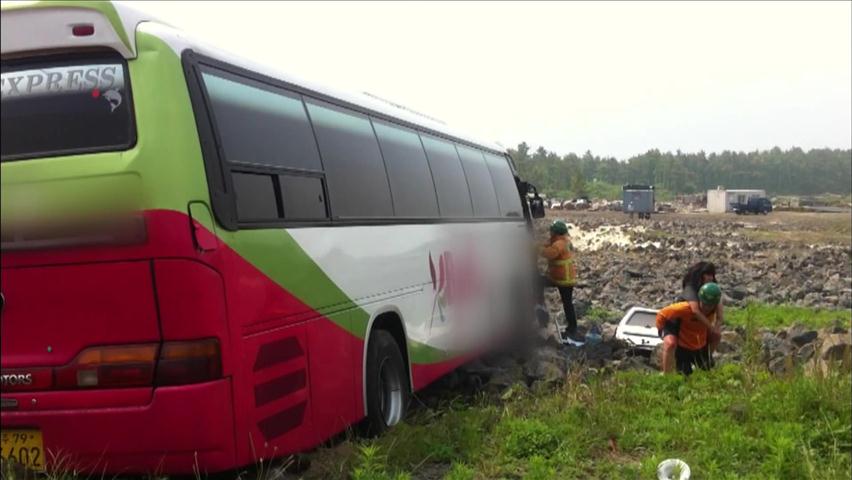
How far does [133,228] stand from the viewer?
A: 13.6ft

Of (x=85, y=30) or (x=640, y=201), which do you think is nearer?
(x=85, y=30)

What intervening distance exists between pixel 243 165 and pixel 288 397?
1.48 metres

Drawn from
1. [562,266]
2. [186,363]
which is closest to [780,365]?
[562,266]

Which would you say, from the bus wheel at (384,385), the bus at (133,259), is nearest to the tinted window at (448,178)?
the bus wheel at (384,385)

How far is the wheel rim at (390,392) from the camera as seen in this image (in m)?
6.80

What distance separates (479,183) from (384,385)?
4.35m

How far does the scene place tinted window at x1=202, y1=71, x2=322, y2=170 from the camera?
15.7 feet

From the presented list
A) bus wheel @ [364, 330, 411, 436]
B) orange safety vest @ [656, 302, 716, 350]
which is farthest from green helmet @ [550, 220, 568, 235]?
bus wheel @ [364, 330, 411, 436]

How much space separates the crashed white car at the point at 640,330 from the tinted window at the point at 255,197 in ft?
23.2

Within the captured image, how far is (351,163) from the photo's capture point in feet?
21.5

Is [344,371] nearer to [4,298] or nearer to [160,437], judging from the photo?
[160,437]

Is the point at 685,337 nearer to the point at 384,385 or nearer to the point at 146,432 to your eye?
the point at 384,385

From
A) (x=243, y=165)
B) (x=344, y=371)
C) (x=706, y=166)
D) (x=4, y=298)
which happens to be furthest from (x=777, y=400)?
(x=706, y=166)

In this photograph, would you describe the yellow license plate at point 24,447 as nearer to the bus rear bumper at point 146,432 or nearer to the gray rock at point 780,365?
the bus rear bumper at point 146,432
